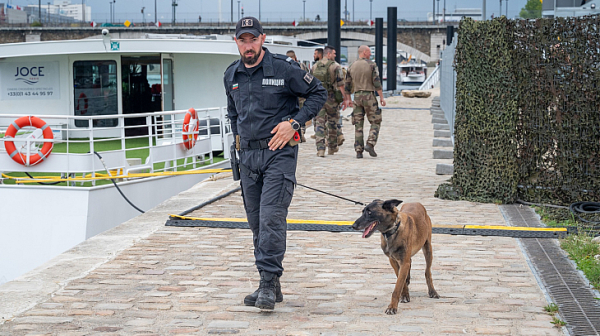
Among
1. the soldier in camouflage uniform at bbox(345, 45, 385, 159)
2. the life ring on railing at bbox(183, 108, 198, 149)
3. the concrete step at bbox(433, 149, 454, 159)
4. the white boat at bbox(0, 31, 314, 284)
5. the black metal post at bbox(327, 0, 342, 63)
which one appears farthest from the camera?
the black metal post at bbox(327, 0, 342, 63)

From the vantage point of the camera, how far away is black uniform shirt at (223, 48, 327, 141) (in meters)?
4.64

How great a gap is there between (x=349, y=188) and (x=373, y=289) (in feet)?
15.2

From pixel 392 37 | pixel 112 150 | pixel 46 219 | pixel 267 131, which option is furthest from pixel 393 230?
pixel 392 37

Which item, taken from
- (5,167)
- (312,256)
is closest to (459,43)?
(312,256)

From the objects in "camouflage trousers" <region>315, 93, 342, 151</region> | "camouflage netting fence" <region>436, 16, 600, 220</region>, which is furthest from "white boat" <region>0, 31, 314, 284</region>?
"camouflage netting fence" <region>436, 16, 600, 220</region>

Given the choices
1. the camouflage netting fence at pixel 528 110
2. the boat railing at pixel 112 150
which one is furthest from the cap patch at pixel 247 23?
the camouflage netting fence at pixel 528 110

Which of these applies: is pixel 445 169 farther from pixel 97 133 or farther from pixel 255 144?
pixel 97 133

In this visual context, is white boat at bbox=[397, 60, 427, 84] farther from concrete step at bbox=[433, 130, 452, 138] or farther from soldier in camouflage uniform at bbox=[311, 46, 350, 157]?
soldier in camouflage uniform at bbox=[311, 46, 350, 157]

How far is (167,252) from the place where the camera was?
6262 millimetres

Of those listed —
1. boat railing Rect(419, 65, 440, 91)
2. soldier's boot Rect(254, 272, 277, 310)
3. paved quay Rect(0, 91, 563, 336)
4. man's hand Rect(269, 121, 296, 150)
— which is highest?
boat railing Rect(419, 65, 440, 91)

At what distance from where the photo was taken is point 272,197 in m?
4.56

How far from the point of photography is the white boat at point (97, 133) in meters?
10.6

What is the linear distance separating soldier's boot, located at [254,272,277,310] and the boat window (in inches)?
483

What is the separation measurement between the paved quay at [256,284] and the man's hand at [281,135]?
3.54 feet
